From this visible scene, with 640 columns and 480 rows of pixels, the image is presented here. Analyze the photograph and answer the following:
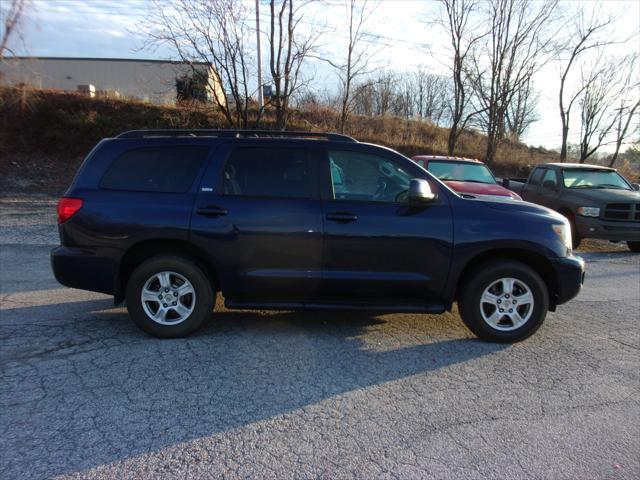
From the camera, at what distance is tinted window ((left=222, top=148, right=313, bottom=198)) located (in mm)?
4375

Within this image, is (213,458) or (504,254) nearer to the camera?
(213,458)

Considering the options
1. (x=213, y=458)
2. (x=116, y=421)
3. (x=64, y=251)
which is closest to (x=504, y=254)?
(x=213, y=458)

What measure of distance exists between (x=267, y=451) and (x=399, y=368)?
1526mm

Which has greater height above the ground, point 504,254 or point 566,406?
point 504,254

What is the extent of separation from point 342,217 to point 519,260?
1.89 metres

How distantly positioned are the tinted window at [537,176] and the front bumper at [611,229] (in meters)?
2.35

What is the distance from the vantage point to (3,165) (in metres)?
15.8

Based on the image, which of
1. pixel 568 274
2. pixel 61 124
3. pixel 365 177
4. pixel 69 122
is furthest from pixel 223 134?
pixel 61 124

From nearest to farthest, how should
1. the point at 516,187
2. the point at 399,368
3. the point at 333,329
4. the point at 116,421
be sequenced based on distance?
the point at 116,421, the point at 399,368, the point at 333,329, the point at 516,187

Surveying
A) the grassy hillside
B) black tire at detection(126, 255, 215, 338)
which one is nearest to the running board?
black tire at detection(126, 255, 215, 338)

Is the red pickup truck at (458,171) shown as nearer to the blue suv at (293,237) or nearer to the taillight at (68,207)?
the blue suv at (293,237)

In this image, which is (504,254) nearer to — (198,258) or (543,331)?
(543,331)

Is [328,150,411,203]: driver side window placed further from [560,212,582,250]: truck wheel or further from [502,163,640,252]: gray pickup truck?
[560,212,582,250]: truck wheel

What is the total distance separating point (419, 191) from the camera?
13.6ft
